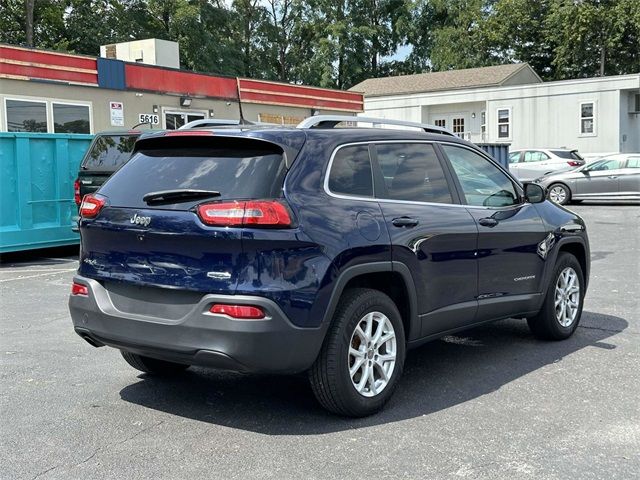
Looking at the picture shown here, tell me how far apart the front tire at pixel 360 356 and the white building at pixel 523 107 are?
29.3m

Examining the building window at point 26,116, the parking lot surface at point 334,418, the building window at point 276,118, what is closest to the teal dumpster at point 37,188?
the building window at point 26,116

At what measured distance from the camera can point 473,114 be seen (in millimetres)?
36188

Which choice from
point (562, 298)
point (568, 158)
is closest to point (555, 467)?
point (562, 298)

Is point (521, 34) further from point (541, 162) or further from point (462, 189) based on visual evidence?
point (462, 189)

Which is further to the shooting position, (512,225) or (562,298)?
(562,298)

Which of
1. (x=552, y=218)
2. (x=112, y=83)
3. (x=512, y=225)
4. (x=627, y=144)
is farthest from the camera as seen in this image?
(x=627, y=144)

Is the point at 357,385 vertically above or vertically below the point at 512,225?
below

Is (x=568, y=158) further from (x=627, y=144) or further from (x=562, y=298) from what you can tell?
(x=562, y=298)

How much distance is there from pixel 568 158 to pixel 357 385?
22.5 meters

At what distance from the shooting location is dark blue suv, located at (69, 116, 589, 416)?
4172 millimetres

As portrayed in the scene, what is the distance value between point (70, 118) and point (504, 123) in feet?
76.0

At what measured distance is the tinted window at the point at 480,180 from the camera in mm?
5691

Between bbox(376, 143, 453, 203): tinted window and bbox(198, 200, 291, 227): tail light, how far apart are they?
933 mm

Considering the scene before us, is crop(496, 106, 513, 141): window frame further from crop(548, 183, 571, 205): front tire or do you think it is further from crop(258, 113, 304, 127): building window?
crop(258, 113, 304, 127): building window
